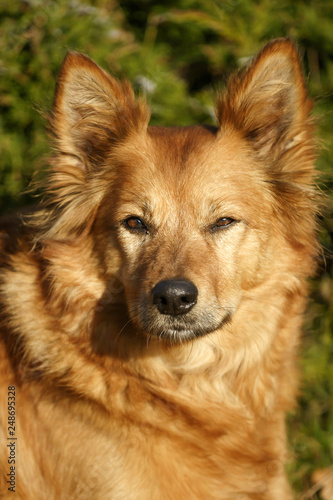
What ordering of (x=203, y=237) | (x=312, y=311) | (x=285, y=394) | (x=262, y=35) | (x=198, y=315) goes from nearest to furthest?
(x=198, y=315)
(x=203, y=237)
(x=285, y=394)
(x=312, y=311)
(x=262, y=35)

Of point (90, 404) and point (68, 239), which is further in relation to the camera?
point (68, 239)

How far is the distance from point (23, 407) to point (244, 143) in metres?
2.05

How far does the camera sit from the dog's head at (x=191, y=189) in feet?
9.75

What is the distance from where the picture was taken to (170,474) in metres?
2.94

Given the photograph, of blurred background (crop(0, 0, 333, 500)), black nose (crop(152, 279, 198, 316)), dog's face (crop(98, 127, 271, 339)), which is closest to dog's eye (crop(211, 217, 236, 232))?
dog's face (crop(98, 127, 271, 339))

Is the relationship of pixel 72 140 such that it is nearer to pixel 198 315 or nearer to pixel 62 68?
pixel 62 68

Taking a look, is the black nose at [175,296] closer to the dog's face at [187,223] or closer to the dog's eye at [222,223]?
the dog's face at [187,223]

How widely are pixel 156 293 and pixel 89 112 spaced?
121cm

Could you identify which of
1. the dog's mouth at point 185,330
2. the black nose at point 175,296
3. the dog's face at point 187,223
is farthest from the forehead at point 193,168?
the dog's mouth at point 185,330

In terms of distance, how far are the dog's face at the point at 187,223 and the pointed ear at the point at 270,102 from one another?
0.12m

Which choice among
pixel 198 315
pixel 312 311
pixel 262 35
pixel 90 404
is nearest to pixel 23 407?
pixel 90 404

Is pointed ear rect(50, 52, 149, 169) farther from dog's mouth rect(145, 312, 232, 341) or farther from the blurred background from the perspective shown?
the blurred background

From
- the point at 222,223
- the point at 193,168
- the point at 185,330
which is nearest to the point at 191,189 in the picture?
the point at 193,168

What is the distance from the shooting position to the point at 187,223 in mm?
3109
